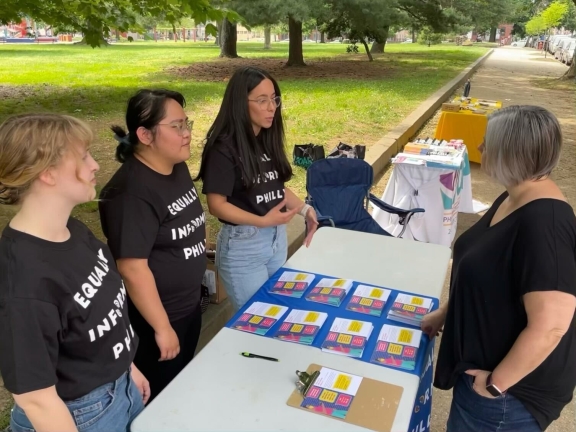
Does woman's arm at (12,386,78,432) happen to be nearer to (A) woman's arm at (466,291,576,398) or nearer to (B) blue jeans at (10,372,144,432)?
(B) blue jeans at (10,372,144,432)

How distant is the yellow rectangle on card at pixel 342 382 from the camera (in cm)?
152

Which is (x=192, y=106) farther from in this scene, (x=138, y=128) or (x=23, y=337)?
(x=23, y=337)

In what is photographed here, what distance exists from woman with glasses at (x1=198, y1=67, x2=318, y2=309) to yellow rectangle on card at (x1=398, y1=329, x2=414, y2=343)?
2.51ft

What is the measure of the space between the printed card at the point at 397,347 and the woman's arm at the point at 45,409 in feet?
3.12

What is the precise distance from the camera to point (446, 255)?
254 cm

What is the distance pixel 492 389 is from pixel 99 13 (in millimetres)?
4828

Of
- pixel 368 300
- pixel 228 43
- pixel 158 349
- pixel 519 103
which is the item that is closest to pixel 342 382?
pixel 368 300

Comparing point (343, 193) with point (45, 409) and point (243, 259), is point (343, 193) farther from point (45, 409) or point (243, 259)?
point (45, 409)

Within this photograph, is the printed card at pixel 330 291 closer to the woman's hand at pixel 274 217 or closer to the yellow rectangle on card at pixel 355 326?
the yellow rectangle on card at pixel 355 326

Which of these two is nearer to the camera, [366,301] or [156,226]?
[156,226]

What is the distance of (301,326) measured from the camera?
72.2 inches

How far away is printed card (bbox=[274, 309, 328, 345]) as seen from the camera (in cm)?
177

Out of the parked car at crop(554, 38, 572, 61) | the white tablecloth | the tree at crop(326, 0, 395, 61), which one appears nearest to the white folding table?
the white tablecloth

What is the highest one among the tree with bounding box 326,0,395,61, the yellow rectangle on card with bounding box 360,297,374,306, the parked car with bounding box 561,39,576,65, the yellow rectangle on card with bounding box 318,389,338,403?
the tree with bounding box 326,0,395,61
